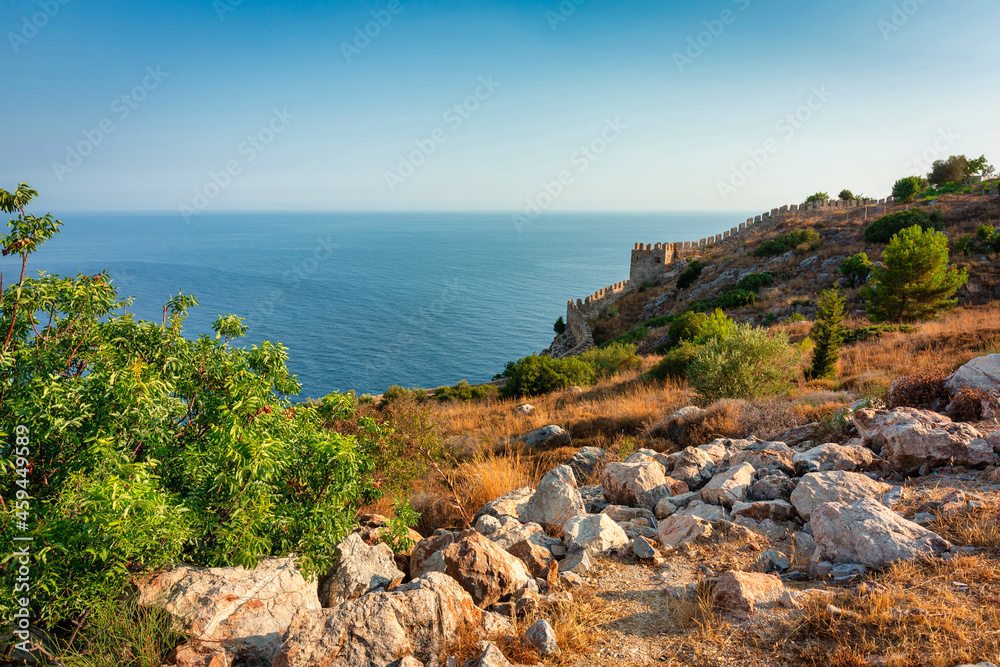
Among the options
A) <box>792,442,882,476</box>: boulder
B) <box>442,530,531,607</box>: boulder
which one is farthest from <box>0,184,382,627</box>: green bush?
<box>792,442,882,476</box>: boulder

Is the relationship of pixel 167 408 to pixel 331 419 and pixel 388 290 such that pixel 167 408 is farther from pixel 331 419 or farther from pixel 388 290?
pixel 388 290

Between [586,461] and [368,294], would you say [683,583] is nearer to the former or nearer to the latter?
[586,461]

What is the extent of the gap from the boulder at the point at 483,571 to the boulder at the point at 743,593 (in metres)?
1.54

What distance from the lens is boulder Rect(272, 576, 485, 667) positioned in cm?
320

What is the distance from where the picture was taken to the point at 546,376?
922 inches

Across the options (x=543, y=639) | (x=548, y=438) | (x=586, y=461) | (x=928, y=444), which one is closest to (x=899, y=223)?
(x=548, y=438)

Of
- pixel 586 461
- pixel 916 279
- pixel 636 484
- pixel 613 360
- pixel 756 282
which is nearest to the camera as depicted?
pixel 636 484

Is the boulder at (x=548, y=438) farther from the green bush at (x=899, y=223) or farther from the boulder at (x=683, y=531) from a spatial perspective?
the green bush at (x=899, y=223)

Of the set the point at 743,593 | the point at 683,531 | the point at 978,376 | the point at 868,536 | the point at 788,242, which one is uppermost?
the point at 788,242

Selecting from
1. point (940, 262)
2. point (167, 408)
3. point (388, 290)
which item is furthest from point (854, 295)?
point (388, 290)

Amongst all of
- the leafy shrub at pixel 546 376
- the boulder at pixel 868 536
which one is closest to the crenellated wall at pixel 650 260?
the leafy shrub at pixel 546 376

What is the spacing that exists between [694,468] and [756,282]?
3267 centimetres

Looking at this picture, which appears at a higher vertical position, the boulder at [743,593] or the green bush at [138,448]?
the green bush at [138,448]

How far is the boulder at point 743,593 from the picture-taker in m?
3.63
